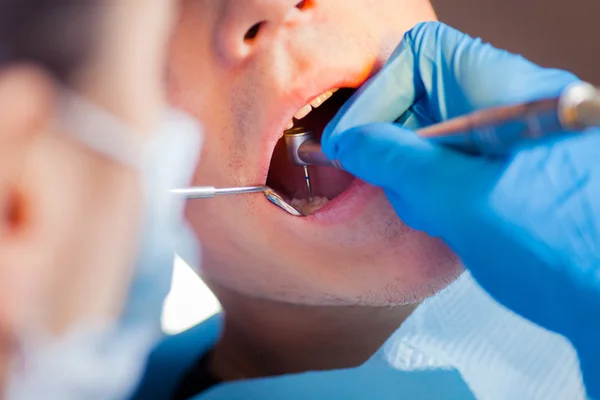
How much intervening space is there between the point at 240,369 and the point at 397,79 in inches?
21.7

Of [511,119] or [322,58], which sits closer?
[511,119]

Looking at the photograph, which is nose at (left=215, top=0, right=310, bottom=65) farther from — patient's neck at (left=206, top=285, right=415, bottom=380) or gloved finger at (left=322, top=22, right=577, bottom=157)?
patient's neck at (left=206, top=285, right=415, bottom=380)

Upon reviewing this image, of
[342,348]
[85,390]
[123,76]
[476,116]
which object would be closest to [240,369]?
[342,348]

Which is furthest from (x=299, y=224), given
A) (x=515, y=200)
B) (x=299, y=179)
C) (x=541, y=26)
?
(x=541, y=26)

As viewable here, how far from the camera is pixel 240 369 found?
0.95 m

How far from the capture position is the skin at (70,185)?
0.59 metres

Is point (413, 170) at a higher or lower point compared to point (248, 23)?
lower

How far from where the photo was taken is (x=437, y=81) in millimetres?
629

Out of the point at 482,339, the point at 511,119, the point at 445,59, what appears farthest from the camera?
the point at 482,339

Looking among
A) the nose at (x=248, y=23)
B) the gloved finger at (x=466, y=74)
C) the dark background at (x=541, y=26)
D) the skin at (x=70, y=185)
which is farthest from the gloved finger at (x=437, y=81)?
the dark background at (x=541, y=26)

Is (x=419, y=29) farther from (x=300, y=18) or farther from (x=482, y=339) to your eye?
(x=482, y=339)

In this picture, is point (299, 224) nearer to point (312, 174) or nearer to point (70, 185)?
point (312, 174)

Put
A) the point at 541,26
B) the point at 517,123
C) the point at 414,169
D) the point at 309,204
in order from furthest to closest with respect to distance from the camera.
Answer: the point at 541,26 < the point at 309,204 < the point at 414,169 < the point at 517,123

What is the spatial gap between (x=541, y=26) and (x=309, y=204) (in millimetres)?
607
